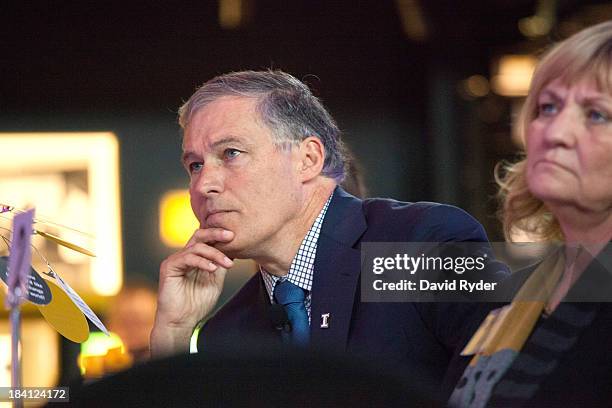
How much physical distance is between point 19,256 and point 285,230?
0.54 metres

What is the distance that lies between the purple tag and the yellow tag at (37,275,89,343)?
8.2 inches

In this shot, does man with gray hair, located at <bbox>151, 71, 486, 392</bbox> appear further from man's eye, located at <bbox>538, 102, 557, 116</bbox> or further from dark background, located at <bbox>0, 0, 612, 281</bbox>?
dark background, located at <bbox>0, 0, 612, 281</bbox>

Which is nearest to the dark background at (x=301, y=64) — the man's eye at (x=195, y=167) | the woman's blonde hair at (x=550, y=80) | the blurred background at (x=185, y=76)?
the blurred background at (x=185, y=76)

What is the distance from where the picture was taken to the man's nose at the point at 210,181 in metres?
1.49

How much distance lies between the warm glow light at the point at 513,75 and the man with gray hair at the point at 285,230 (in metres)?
2.03

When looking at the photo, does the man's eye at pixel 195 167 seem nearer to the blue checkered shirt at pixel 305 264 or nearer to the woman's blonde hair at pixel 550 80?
the blue checkered shirt at pixel 305 264

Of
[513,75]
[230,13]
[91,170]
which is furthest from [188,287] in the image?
[513,75]

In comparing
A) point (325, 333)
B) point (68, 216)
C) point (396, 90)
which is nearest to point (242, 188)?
point (325, 333)

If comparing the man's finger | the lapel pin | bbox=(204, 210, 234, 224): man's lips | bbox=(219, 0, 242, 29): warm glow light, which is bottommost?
the lapel pin

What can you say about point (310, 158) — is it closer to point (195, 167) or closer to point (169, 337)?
point (195, 167)

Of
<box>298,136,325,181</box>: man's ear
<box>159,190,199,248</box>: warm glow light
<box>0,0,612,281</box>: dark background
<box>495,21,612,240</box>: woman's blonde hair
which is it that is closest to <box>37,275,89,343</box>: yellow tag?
<box>298,136,325,181</box>: man's ear

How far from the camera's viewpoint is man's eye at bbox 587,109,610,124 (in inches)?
42.9

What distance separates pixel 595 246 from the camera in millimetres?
1129

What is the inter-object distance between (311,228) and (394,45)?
227 centimetres
